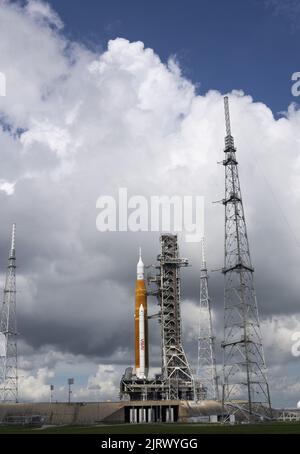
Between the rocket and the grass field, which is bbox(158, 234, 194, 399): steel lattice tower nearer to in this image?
the rocket

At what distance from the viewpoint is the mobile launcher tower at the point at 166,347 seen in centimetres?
14262

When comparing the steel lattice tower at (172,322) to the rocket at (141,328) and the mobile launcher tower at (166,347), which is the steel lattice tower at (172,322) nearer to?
the mobile launcher tower at (166,347)

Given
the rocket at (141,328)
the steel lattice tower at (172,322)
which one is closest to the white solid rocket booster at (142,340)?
the rocket at (141,328)

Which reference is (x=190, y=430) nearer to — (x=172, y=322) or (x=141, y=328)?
(x=141, y=328)

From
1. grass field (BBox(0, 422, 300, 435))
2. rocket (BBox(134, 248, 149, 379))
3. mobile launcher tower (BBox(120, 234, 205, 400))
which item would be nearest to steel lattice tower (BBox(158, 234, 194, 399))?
mobile launcher tower (BBox(120, 234, 205, 400))

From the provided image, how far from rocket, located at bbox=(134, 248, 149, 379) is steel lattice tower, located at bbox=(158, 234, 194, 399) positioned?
4.64 meters

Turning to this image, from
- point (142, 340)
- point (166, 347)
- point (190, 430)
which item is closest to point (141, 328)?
point (142, 340)

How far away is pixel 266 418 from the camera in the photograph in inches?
3947

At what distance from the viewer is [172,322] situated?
15112 centimetres
